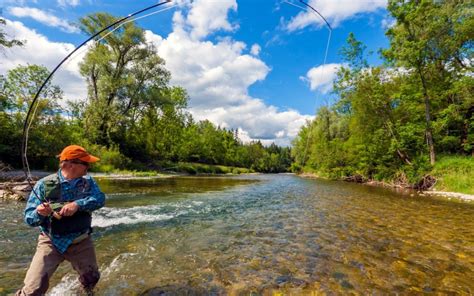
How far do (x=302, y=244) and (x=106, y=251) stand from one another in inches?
200

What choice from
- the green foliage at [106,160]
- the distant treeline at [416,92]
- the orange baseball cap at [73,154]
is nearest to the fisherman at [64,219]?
the orange baseball cap at [73,154]

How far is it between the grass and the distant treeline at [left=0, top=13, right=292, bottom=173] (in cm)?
3550

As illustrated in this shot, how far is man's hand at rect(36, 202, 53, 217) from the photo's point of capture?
10.7 ft

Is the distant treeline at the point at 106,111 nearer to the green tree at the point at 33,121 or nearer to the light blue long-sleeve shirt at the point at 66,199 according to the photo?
the green tree at the point at 33,121

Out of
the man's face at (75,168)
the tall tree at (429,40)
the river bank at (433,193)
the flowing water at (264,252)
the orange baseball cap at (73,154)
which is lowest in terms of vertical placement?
the flowing water at (264,252)

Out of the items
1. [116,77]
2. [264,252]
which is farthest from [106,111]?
[264,252]

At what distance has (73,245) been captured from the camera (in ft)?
12.2

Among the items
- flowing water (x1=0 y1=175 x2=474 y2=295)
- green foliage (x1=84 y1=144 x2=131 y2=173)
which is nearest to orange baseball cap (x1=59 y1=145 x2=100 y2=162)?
flowing water (x1=0 y1=175 x2=474 y2=295)

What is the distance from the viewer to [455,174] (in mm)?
19547

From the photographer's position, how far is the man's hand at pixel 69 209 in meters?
3.44

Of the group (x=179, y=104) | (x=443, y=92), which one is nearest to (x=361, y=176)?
(x=443, y=92)

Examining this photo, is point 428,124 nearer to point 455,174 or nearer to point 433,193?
point 455,174

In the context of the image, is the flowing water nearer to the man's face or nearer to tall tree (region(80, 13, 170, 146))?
the man's face

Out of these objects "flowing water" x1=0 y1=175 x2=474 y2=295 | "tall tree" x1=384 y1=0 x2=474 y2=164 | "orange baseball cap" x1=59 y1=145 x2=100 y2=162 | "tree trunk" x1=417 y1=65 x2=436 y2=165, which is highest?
"tall tree" x1=384 y1=0 x2=474 y2=164
